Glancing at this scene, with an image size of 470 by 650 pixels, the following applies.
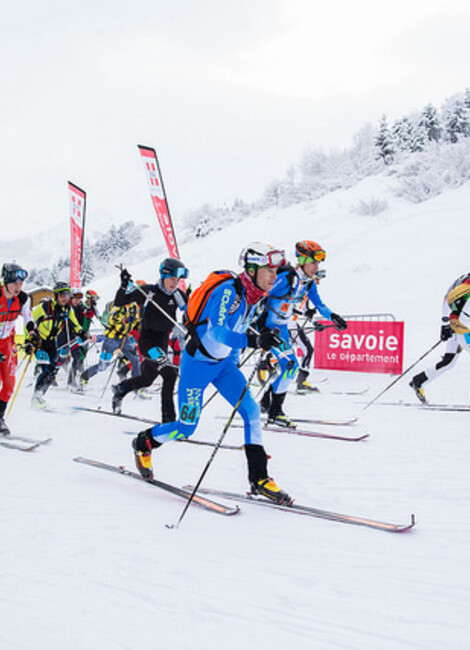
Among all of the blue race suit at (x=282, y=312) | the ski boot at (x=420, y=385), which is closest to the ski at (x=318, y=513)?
the blue race suit at (x=282, y=312)

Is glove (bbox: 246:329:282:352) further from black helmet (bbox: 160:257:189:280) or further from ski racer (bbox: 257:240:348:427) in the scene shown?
black helmet (bbox: 160:257:189:280)

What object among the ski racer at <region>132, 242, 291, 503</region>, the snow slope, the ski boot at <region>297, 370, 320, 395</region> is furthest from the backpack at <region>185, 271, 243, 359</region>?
the ski boot at <region>297, 370, 320, 395</region>

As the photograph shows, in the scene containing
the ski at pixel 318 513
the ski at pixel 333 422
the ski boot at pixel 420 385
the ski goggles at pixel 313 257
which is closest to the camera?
the ski at pixel 318 513

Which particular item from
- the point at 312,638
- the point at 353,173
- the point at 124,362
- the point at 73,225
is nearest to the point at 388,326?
the point at 124,362

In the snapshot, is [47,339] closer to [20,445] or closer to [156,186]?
[20,445]

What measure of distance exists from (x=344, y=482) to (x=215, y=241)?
24399mm

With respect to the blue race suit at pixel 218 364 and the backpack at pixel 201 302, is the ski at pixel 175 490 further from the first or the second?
the backpack at pixel 201 302

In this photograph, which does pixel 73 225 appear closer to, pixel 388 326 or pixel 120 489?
pixel 388 326

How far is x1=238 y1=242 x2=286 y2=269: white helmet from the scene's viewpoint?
387cm

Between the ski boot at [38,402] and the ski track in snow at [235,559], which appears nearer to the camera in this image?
the ski track in snow at [235,559]

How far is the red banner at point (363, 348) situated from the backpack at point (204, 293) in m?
8.65

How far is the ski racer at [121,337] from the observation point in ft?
34.5

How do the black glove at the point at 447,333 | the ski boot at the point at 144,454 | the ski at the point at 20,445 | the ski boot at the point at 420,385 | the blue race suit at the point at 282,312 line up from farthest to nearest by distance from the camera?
the ski boot at the point at 420,385
the black glove at the point at 447,333
the blue race suit at the point at 282,312
the ski at the point at 20,445
the ski boot at the point at 144,454

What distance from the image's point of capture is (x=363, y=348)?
12180 mm
